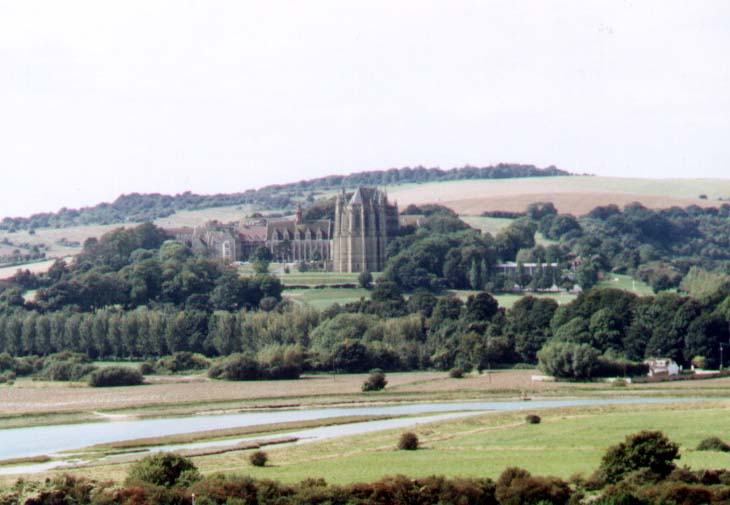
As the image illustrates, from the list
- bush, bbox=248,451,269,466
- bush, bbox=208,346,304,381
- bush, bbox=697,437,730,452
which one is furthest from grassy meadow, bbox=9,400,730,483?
bush, bbox=208,346,304,381

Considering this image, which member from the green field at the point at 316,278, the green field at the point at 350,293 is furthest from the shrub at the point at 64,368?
the green field at the point at 316,278

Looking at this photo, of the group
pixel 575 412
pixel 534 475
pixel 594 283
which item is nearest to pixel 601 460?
pixel 534 475

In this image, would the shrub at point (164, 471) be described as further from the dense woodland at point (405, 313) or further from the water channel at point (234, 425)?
the dense woodland at point (405, 313)

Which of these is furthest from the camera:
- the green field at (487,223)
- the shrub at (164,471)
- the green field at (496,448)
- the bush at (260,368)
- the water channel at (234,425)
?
the green field at (487,223)

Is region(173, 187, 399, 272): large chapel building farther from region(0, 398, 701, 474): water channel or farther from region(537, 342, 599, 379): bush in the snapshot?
region(0, 398, 701, 474): water channel

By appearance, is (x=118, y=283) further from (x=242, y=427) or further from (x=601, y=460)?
(x=601, y=460)
